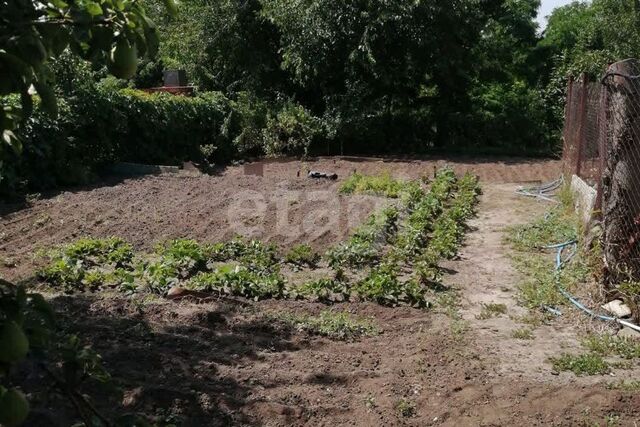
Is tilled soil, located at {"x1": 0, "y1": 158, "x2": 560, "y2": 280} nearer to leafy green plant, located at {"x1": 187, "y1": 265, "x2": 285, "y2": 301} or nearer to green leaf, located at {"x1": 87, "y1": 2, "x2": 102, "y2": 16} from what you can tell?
leafy green plant, located at {"x1": 187, "y1": 265, "x2": 285, "y2": 301}

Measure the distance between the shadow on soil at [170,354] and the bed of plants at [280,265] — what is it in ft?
1.56

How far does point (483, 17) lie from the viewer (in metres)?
19.7

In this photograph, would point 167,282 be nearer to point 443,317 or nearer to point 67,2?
point 443,317

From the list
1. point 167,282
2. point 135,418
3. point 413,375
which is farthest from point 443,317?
point 135,418

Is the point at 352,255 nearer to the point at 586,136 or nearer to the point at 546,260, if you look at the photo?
the point at 546,260

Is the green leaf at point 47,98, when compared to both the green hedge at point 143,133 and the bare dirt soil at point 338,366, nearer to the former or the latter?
the bare dirt soil at point 338,366

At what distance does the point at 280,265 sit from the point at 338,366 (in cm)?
295

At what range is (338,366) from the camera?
4.93 m

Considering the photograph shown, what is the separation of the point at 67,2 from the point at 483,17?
19134 millimetres

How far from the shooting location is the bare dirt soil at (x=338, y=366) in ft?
13.5

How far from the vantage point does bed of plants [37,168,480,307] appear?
666cm

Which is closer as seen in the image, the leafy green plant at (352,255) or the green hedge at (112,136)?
the leafy green plant at (352,255)

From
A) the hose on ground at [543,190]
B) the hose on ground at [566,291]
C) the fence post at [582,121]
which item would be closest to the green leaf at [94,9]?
the hose on ground at [566,291]

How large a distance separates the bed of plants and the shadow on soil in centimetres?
47
